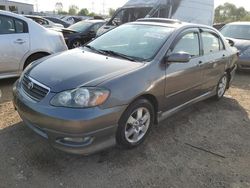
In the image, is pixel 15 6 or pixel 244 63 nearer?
pixel 244 63

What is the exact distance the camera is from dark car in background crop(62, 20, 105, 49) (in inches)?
423

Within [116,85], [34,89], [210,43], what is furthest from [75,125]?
[210,43]

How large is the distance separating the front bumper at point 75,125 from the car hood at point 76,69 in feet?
0.89

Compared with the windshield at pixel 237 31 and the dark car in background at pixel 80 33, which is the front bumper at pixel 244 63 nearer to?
the windshield at pixel 237 31

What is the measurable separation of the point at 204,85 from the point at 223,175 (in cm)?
192

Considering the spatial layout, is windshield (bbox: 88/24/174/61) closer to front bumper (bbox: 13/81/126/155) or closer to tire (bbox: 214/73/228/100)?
front bumper (bbox: 13/81/126/155)

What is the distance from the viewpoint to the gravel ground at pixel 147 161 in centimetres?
302

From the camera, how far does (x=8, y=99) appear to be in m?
5.10

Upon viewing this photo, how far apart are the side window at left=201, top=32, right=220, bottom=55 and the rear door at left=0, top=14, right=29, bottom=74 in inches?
134

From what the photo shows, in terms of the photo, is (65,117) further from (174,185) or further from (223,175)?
(223,175)

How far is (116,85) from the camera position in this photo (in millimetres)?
3143

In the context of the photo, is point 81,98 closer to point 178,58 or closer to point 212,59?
point 178,58

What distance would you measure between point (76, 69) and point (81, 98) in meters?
0.58

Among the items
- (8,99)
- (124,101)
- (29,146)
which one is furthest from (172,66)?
(8,99)
